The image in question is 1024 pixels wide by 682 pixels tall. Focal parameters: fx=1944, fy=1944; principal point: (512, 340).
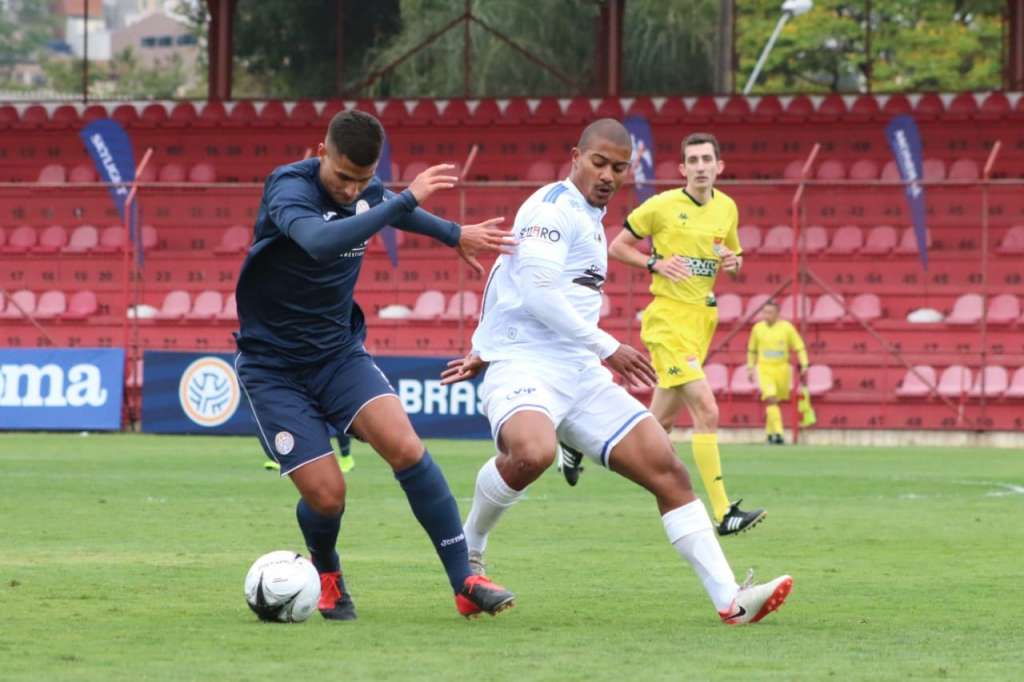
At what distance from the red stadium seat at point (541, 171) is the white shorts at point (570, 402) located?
20.7m

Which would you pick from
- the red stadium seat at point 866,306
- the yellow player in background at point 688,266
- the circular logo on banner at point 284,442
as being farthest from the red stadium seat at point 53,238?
the circular logo on banner at point 284,442

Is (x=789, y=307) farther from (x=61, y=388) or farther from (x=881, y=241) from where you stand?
(x=61, y=388)

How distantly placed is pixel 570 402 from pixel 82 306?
68.5 ft

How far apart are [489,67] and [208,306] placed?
6.48 m

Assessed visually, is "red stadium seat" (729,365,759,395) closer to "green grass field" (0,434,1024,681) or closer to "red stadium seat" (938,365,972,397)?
"red stadium seat" (938,365,972,397)

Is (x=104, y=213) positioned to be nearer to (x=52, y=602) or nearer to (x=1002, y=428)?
(x=1002, y=428)

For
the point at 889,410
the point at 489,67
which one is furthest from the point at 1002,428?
the point at 489,67

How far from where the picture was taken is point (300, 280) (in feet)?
25.4

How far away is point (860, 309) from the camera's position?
26016 mm

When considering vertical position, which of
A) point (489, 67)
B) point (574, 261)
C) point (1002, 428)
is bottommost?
point (1002, 428)

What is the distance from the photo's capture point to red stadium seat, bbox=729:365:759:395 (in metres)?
25.4

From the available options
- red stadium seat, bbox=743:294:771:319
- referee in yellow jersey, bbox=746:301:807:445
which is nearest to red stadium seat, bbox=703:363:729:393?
referee in yellow jersey, bbox=746:301:807:445

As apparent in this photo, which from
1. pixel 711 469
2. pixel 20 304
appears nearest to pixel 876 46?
pixel 20 304

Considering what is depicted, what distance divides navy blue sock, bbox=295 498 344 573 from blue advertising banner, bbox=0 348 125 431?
17.0m
